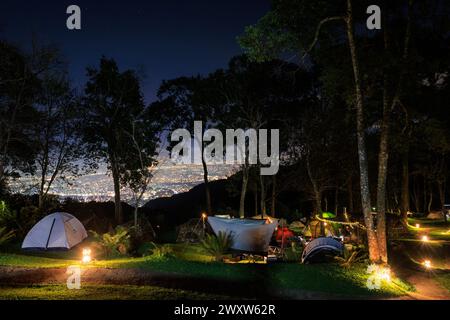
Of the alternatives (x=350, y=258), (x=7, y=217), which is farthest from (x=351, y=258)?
(x=7, y=217)

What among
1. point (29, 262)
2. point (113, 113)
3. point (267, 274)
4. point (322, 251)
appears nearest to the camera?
point (267, 274)

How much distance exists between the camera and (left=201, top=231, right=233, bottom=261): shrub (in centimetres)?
1459

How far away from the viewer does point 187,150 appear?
29.3 m

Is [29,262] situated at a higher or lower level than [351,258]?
lower

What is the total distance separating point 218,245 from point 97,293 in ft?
20.2

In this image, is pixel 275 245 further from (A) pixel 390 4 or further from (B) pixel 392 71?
(A) pixel 390 4

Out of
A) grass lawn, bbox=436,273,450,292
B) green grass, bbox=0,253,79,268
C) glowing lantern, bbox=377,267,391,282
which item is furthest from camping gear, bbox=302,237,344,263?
green grass, bbox=0,253,79,268

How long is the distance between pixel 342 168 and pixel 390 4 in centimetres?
1624

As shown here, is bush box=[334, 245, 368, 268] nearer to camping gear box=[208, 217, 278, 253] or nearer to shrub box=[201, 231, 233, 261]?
camping gear box=[208, 217, 278, 253]

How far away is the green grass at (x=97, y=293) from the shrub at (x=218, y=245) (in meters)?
4.93

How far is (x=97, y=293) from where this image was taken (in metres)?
9.16

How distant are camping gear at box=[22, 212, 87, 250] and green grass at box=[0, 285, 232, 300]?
7.03 metres

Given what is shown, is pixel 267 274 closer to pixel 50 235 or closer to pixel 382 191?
pixel 382 191
